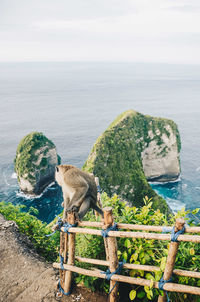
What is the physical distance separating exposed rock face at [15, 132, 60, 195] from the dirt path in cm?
3598

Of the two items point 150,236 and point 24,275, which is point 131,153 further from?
point 150,236

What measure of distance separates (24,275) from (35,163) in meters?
39.3

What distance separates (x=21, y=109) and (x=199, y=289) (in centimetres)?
10371

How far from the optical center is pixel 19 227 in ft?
26.8

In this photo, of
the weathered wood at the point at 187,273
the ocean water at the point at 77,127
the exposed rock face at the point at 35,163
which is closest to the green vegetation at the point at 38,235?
the weathered wood at the point at 187,273

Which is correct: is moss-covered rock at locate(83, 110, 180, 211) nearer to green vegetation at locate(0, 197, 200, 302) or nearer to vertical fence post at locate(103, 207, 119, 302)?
green vegetation at locate(0, 197, 200, 302)

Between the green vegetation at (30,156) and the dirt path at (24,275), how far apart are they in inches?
1424

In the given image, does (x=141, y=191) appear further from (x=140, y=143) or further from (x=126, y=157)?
(x=140, y=143)

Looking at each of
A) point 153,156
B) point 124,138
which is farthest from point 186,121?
point 124,138

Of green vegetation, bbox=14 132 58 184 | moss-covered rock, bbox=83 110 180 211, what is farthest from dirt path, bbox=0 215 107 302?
green vegetation, bbox=14 132 58 184

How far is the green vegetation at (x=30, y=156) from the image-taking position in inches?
1660

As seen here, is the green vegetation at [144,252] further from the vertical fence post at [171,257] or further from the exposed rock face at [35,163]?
the exposed rock face at [35,163]

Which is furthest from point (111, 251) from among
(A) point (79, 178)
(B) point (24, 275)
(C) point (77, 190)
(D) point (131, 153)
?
(D) point (131, 153)

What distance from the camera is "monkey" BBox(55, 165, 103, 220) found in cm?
496
